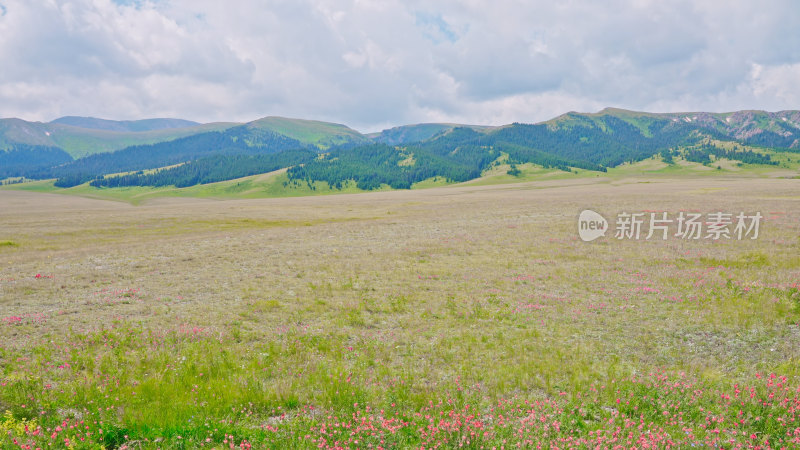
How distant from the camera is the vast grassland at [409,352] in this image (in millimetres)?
7574

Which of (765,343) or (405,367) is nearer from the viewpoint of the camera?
(405,367)

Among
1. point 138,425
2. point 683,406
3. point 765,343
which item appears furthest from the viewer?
point 765,343

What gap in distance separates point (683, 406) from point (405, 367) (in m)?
6.58

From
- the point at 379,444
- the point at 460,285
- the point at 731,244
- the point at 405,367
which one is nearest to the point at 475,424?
the point at 379,444

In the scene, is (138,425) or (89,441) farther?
(138,425)

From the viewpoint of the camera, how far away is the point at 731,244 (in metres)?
29.3

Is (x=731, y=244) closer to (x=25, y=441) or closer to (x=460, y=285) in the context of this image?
(x=460, y=285)

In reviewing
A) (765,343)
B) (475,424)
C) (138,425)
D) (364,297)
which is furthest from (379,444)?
(765,343)

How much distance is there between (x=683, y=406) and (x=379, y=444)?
665cm

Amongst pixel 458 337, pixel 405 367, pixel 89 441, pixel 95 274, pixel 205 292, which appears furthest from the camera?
pixel 95 274

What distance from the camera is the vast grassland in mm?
7574

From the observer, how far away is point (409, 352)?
40.2 feet

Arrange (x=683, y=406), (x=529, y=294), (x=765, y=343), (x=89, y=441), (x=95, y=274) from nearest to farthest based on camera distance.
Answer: (x=89, y=441) → (x=683, y=406) → (x=765, y=343) → (x=529, y=294) → (x=95, y=274)

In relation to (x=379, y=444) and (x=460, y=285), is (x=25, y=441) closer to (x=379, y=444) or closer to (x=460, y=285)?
(x=379, y=444)
